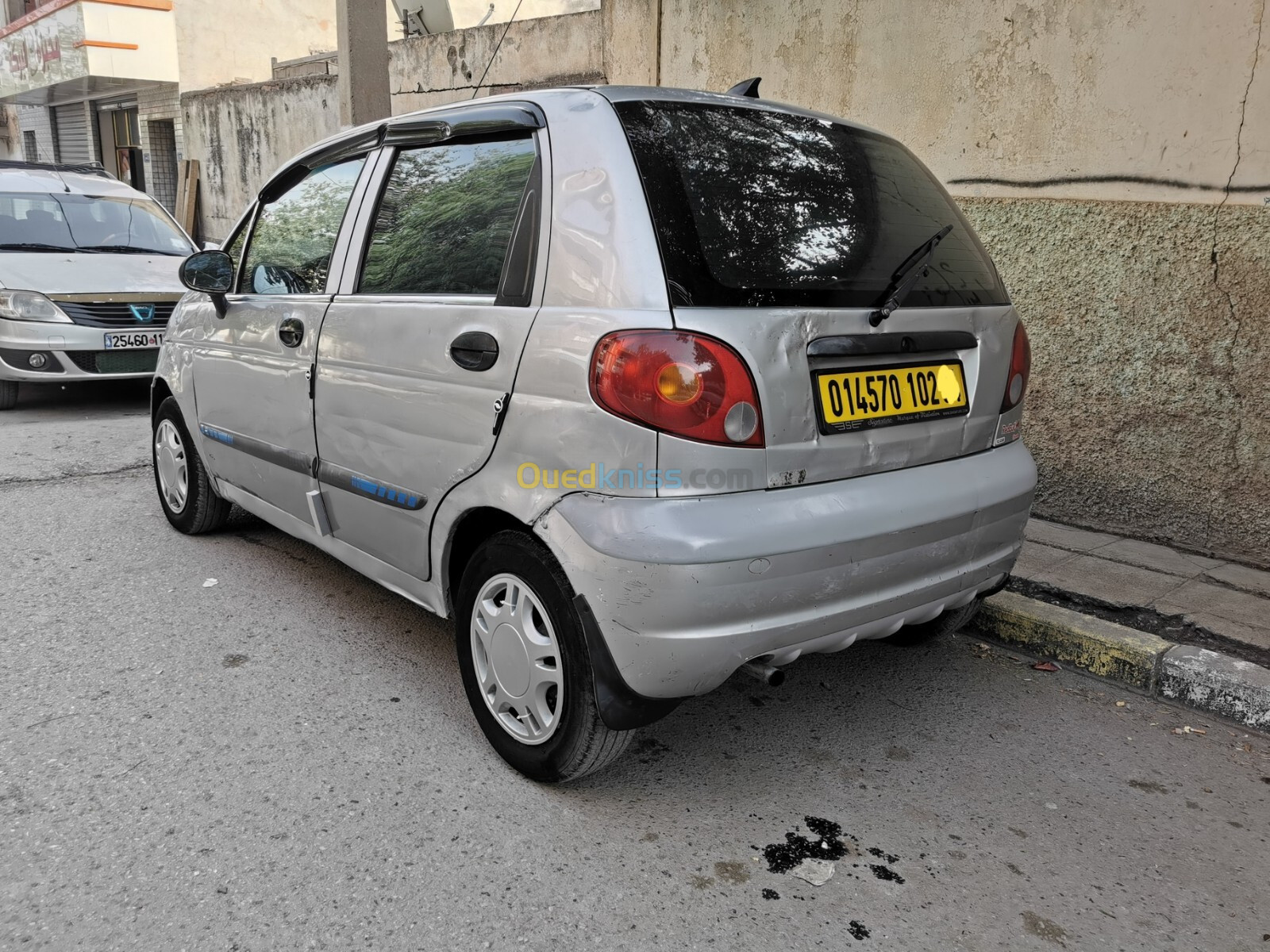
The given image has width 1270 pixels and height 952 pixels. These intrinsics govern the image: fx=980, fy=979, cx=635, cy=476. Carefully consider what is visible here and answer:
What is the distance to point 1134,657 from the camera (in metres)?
3.33

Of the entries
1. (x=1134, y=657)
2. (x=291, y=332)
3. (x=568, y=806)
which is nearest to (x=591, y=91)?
(x=291, y=332)

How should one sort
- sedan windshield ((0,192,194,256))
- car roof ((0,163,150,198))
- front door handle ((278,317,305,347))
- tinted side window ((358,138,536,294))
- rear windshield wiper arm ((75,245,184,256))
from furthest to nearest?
1. car roof ((0,163,150,198))
2. rear windshield wiper arm ((75,245,184,256))
3. sedan windshield ((0,192,194,256))
4. front door handle ((278,317,305,347))
5. tinted side window ((358,138,536,294))

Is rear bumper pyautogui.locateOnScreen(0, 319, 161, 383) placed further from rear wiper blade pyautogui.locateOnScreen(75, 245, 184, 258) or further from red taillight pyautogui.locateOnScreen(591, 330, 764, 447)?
red taillight pyautogui.locateOnScreen(591, 330, 764, 447)

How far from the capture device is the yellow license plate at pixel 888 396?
2.35 m

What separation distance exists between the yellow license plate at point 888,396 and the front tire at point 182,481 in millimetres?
3135

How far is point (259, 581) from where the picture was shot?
413 cm

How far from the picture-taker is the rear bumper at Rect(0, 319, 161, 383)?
7.12 metres

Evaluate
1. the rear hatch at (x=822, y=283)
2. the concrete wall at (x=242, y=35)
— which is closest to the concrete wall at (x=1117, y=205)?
the rear hatch at (x=822, y=283)

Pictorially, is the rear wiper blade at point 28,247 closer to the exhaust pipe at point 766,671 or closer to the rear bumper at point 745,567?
the rear bumper at point 745,567

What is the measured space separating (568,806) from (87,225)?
7.68 meters

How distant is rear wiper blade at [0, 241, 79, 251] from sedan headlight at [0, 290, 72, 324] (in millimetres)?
652

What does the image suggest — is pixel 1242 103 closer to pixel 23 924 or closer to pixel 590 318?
pixel 590 318

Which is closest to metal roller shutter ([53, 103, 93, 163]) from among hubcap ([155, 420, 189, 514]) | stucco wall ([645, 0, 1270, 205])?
hubcap ([155, 420, 189, 514])

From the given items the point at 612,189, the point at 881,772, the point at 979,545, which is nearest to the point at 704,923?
the point at 881,772
